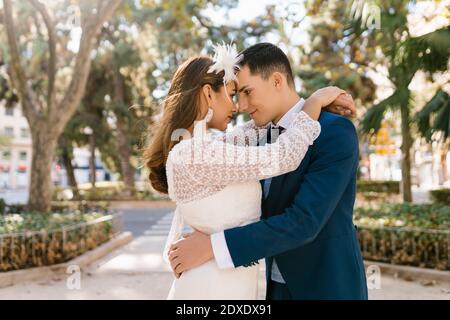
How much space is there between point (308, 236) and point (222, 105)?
2.21 ft

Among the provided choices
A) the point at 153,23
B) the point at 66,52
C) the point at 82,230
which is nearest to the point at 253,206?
the point at 82,230

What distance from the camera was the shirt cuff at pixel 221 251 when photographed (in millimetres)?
1644

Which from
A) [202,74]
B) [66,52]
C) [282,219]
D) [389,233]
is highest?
[66,52]

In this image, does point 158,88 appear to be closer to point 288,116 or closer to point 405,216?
point 405,216

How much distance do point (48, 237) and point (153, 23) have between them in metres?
15.7

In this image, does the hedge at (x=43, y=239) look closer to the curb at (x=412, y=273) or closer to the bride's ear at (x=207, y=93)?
the curb at (x=412, y=273)

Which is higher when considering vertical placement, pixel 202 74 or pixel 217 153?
pixel 202 74

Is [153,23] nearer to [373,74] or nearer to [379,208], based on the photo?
[373,74]

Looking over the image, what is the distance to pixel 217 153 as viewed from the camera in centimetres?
169

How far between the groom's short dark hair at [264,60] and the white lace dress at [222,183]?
0.30m

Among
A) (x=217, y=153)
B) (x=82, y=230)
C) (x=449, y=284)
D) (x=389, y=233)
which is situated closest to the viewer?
(x=217, y=153)

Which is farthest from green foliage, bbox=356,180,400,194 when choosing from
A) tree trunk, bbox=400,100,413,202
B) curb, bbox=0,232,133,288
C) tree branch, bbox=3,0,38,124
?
curb, bbox=0,232,133,288

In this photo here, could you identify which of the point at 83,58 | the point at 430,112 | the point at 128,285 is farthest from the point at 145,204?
the point at 128,285

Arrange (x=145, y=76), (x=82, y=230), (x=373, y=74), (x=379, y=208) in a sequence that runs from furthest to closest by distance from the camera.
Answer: (x=145, y=76)
(x=373, y=74)
(x=379, y=208)
(x=82, y=230)
